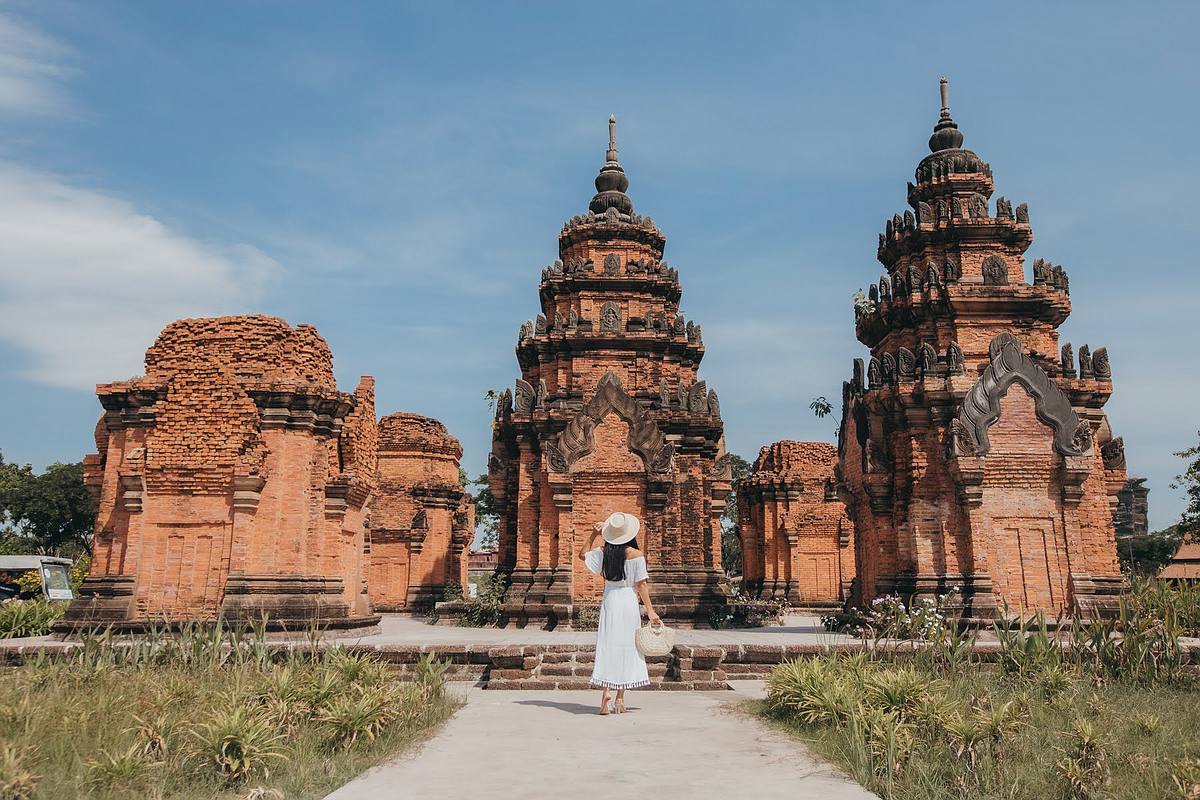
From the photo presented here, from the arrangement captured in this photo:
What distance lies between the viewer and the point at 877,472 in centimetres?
1789

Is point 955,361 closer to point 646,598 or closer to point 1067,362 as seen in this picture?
point 1067,362

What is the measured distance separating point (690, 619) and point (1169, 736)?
1326 cm

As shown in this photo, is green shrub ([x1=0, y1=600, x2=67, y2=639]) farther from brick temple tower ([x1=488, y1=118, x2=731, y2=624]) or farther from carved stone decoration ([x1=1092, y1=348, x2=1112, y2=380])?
carved stone decoration ([x1=1092, y1=348, x2=1112, y2=380])

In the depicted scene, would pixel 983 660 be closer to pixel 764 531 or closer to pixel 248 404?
pixel 248 404

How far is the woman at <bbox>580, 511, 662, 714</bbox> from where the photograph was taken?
8.96m

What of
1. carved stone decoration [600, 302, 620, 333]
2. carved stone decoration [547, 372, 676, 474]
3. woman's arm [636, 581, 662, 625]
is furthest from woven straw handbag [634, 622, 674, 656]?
carved stone decoration [600, 302, 620, 333]

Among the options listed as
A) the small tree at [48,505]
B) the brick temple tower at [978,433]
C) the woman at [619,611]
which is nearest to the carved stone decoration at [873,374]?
the brick temple tower at [978,433]

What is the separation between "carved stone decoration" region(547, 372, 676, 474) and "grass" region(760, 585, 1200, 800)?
10127 millimetres

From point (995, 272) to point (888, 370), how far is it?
136 inches

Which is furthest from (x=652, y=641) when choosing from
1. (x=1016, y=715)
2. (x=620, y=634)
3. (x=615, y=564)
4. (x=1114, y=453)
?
(x=1114, y=453)

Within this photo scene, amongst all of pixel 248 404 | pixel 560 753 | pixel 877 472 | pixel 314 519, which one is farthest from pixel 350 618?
pixel 877 472

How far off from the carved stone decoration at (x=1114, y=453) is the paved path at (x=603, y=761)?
576 inches

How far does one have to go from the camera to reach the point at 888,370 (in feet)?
59.6

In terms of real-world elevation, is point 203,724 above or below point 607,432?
below
